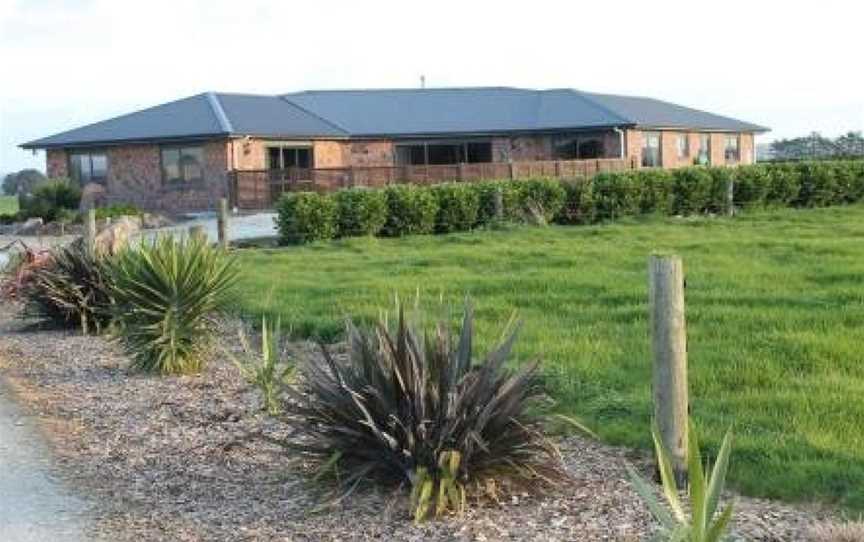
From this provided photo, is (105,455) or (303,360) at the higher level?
(303,360)

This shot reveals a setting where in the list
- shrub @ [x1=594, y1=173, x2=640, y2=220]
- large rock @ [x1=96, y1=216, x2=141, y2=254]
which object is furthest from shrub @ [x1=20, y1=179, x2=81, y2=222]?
large rock @ [x1=96, y1=216, x2=141, y2=254]

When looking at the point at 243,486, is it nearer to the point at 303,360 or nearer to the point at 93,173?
the point at 303,360

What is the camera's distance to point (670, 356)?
217 inches

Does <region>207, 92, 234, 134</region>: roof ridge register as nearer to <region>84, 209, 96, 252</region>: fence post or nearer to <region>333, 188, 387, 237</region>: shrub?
<region>333, 188, 387, 237</region>: shrub

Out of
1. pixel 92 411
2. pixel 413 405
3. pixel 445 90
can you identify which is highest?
pixel 445 90

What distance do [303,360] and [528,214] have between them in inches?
732

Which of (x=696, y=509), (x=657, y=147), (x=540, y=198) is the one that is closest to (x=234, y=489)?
(x=696, y=509)

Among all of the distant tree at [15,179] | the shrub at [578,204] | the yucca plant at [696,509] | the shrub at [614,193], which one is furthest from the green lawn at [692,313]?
the distant tree at [15,179]

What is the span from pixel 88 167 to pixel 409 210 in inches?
813

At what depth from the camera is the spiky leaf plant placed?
5.48 meters

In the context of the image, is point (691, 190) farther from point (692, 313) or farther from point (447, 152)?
point (447, 152)

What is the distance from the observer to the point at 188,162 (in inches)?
1506

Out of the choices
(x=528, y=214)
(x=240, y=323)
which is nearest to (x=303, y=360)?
(x=240, y=323)

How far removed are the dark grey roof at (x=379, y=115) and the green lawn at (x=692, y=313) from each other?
19244 millimetres
